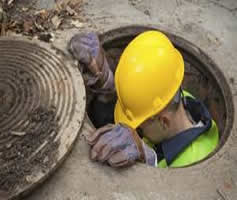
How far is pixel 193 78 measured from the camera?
3.14m

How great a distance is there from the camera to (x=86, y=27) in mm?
3057

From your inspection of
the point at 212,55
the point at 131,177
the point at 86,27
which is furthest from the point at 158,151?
the point at 86,27

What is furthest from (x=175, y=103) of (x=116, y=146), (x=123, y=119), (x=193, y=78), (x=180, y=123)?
(x=193, y=78)

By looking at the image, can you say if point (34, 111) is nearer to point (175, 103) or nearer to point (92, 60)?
point (92, 60)

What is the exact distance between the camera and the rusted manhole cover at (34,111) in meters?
2.20

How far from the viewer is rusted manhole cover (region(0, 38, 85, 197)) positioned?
7.22 feet

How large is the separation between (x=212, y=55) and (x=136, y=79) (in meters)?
0.86

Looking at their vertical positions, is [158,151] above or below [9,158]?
below

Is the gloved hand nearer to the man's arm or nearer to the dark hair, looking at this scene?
the dark hair

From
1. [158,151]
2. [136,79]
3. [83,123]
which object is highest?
[136,79]

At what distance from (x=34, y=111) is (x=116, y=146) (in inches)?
20.4

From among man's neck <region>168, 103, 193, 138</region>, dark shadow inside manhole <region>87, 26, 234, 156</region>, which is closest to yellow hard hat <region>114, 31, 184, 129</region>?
man's neck <region>168, 103, 193, 138</region>

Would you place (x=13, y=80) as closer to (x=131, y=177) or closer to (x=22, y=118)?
(x=22, y=118)

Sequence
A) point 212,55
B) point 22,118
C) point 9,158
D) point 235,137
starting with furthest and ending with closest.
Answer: point 212,55
point 235,137
point 22,118
point 9,158
